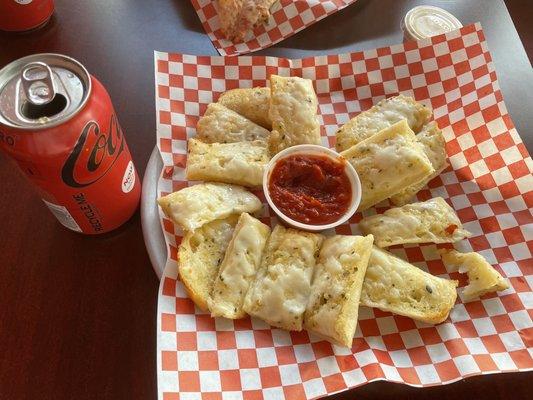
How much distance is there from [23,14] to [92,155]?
5.17ft

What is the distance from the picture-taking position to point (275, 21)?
9.84ft

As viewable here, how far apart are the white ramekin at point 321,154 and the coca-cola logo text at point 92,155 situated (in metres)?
0.67

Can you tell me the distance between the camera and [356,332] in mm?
1970

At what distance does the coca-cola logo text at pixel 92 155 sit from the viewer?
1630 millimetres

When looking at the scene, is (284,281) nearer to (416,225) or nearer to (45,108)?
(416,225)

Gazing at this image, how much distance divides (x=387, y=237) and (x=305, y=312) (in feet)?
1.68

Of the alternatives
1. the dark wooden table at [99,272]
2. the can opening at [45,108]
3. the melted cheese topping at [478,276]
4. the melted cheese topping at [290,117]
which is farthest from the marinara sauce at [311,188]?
the can opening at [45,108]

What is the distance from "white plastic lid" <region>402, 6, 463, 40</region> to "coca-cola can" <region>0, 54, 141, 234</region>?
1896mm

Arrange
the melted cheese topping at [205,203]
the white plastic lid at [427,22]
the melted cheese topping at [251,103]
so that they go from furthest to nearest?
the white plastic lid at [427,22], the melted cheese topping at [251,103], the melted cheese topping at [205,203]

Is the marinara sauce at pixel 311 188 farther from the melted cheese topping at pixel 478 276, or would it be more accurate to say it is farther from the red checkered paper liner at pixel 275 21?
the red checkered paper liner at pixel 275 21

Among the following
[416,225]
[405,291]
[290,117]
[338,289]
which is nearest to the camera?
[338,289]

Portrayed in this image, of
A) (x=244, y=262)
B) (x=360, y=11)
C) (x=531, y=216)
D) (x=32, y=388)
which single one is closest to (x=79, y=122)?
(x=244, y=262)

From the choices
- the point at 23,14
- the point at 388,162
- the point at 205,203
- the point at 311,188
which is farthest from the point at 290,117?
the point at 23,14

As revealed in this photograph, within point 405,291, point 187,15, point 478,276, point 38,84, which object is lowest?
point 478,276
